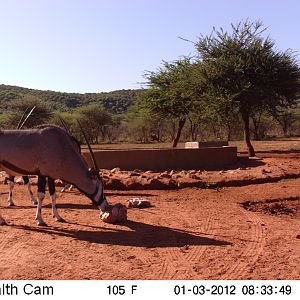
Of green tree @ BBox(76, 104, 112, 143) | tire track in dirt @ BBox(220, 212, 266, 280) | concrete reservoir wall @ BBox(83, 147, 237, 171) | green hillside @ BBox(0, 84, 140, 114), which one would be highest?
green hillside @ BBox(0, 84, 140, 114)

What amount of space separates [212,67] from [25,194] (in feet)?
41.1

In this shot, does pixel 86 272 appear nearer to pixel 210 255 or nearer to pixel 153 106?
pixel 210 255

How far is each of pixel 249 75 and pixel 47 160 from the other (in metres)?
15.6

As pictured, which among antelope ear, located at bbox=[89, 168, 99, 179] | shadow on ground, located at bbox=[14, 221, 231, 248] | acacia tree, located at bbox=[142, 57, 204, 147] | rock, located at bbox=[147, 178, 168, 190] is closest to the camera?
shadow on ground, located at bbox=[14, 221, 231, 248]

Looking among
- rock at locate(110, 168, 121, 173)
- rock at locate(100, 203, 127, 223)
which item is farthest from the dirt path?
rock at locate(110, 168, 121, 173)

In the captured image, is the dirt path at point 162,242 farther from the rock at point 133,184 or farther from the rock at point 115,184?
the rock at point 115,184

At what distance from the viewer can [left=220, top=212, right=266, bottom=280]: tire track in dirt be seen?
6.57 metres

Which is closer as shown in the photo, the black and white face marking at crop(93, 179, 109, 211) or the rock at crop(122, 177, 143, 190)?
the black and white face marking at crop(93, 179, 109, 211)

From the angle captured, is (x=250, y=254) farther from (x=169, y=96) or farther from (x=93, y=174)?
(x=169, y=96)

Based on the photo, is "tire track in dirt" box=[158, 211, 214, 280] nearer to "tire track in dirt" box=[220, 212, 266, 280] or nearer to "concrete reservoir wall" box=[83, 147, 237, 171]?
"tire track in dirt" box=[220, 212, 266, 280]

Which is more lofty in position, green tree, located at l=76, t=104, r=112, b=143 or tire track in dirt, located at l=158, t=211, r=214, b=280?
green tree, located at l=76, t=104, r=112, b=143

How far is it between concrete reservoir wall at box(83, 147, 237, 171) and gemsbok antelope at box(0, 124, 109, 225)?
296 inches

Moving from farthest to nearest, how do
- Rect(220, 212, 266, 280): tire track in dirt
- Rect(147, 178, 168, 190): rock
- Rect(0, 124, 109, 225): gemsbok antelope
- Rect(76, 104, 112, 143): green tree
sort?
Rect(76, 104, 112, 143): green tree
Rect(147, 178, 168, 190): rock
Rect(0, 124, 109, 225): gemsbok antelope
Rect(220, 212, 266, 280): tire track in dirt
